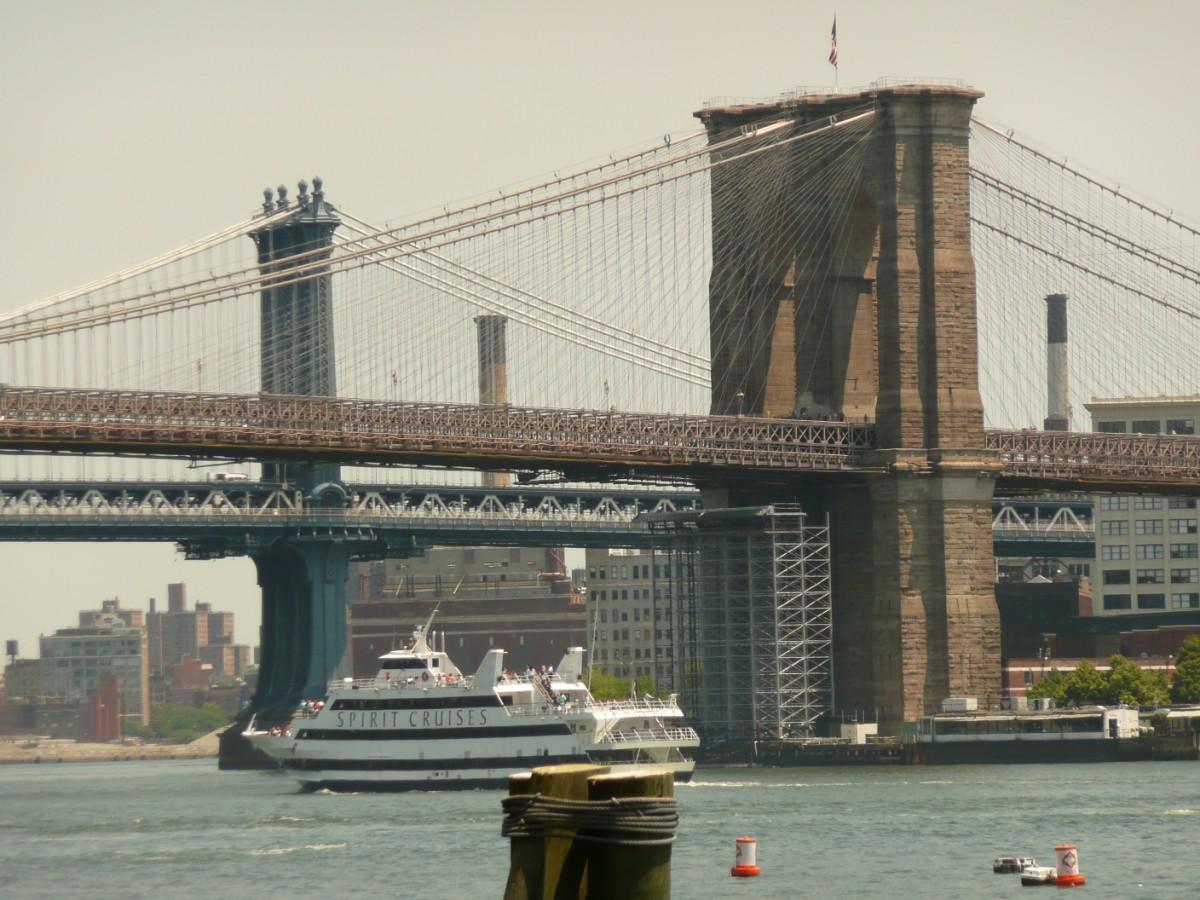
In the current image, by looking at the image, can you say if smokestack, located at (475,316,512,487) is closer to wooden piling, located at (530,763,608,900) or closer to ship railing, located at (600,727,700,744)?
ship railing, located at (600,727,700,744)

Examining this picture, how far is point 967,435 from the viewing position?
81.1m

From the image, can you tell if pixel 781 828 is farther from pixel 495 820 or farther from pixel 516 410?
pixel 516 410

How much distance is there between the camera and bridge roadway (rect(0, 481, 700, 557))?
11362 centimetres

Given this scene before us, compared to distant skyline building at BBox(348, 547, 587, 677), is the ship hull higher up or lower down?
lower down

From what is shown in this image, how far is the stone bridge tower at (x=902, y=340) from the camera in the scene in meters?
80.6

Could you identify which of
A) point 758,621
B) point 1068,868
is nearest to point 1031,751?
point 758,621

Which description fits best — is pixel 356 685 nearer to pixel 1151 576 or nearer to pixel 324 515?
pixel 324 515

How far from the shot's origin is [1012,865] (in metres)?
43.1

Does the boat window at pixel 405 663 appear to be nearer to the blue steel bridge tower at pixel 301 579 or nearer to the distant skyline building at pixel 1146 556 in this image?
the blue steel bridge tower at pixel 301 579

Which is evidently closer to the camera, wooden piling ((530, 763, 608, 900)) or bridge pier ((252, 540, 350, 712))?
wooden piling ((530, 763, 608, 900))

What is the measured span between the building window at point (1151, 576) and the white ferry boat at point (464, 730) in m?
52.9

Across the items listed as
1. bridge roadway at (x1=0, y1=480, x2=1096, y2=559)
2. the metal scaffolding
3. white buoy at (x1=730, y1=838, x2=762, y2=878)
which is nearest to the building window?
bridge roadway at (x1=0, y1=480, x2=1096, y2=559)

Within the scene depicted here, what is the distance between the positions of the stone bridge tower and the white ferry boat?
8425mm

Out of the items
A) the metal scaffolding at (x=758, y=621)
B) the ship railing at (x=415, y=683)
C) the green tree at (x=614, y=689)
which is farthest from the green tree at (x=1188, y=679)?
the ship railing at (x=415, y=683)
